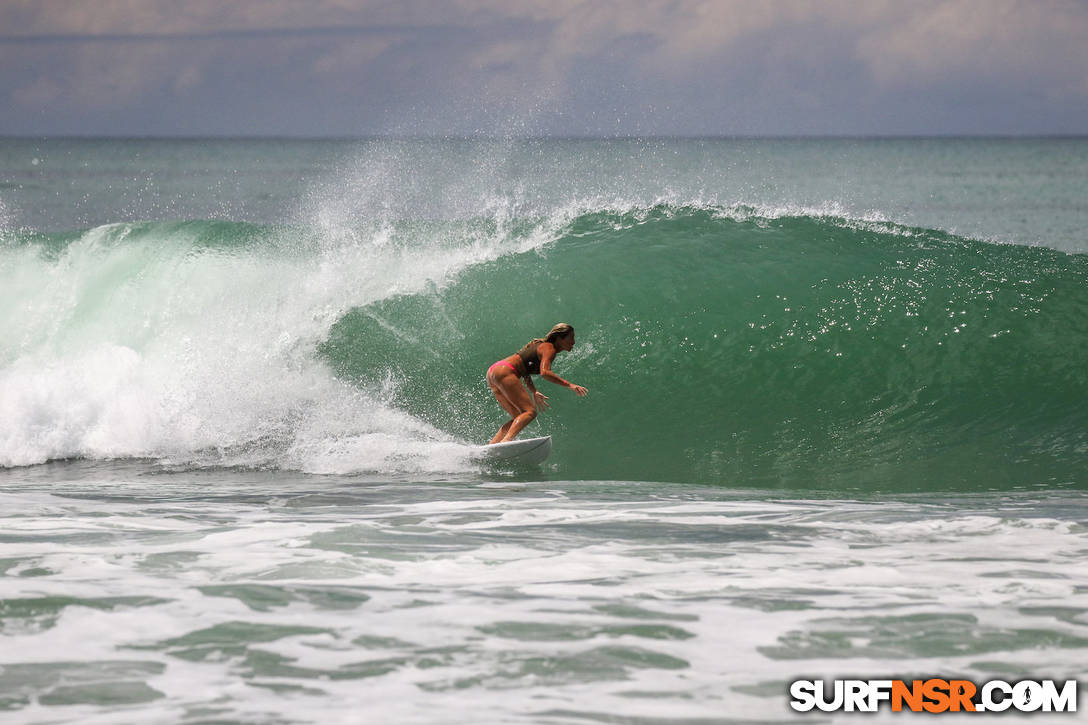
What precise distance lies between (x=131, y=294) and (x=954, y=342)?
29.5 ft

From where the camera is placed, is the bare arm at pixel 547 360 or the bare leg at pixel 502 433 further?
the bare leg at pixel 502 433

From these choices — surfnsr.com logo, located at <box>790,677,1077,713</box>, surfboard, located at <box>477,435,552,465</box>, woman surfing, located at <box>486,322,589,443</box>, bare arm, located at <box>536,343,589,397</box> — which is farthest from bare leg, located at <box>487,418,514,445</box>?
surfnsr.com logo, located at <box>790,677,1077,713</box>

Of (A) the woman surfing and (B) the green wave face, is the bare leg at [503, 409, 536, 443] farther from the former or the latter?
(B) the green wave face

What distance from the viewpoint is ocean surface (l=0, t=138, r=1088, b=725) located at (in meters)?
4.41

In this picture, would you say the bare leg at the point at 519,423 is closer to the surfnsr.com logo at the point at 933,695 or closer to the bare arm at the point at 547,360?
the bare arm at the point at 547,360

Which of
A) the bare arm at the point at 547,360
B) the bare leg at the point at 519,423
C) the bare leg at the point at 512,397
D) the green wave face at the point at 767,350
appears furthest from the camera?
the green wave face at the point at 767,350

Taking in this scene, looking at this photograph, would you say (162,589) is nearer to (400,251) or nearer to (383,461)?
(383,461)

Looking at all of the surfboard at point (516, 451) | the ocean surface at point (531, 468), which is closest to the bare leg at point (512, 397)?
the surfboard at point (516, 451)

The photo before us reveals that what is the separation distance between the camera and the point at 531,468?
28.6 ft

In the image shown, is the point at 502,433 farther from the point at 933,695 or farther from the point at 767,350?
the point at 933,695

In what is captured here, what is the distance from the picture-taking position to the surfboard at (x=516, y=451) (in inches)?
338

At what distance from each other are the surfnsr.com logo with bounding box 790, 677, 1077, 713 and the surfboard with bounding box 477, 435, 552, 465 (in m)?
4.56

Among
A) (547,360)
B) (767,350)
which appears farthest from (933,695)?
(767,350)

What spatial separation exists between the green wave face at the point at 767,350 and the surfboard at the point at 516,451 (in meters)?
0.25
